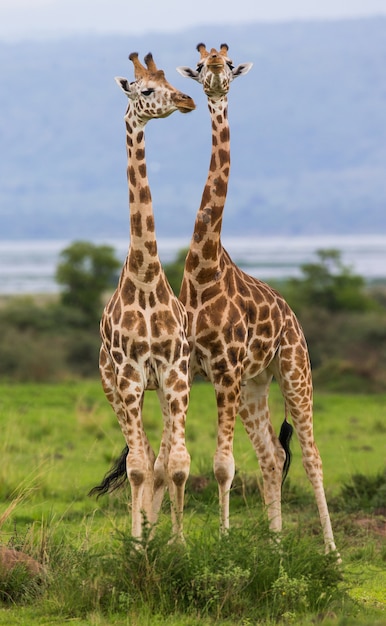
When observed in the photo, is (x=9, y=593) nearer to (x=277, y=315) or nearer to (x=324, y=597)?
(x=324, y=597)

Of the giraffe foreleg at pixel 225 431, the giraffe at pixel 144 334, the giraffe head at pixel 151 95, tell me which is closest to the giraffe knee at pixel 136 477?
the giraffe at pixel 144 334

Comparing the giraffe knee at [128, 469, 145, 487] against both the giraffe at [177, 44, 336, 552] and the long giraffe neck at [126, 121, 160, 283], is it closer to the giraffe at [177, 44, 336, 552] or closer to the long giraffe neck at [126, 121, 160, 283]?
the giraffe at [177, 44, 336, 552]

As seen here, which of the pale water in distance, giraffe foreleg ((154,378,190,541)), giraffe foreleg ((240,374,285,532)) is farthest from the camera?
the pale water in distance

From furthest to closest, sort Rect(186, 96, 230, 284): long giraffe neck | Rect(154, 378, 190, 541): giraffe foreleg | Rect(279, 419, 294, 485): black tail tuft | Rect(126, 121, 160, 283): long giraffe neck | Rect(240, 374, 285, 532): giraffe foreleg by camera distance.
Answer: Rect(279, 419, 294, 485): black tail tuft, Rect(240, 374, 285, 532): giraffe foreleg, Rect(186, 96, 230, 284): long giraffe neck, Rect(126, 121, 160, 283): long giraffe neck, Rect(154, 378, 190, 541): giraffe foreleg

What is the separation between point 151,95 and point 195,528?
359 centimetres

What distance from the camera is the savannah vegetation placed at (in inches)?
263

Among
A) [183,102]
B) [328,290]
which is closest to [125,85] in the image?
[183,102]

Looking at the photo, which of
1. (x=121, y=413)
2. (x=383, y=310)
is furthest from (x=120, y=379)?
(x=383, y=310)

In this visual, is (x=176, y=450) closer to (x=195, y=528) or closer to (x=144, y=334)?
(x=144, y=334)

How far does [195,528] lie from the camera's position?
8.77 m

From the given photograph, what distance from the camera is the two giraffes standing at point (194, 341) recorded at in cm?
696

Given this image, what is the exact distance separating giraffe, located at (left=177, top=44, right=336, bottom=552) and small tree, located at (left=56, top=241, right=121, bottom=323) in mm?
24477

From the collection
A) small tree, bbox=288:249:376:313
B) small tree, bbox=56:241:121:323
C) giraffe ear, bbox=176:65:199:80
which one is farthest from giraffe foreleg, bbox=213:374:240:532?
small tree, bbox=56:241:121:323

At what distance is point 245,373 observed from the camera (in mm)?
8008
